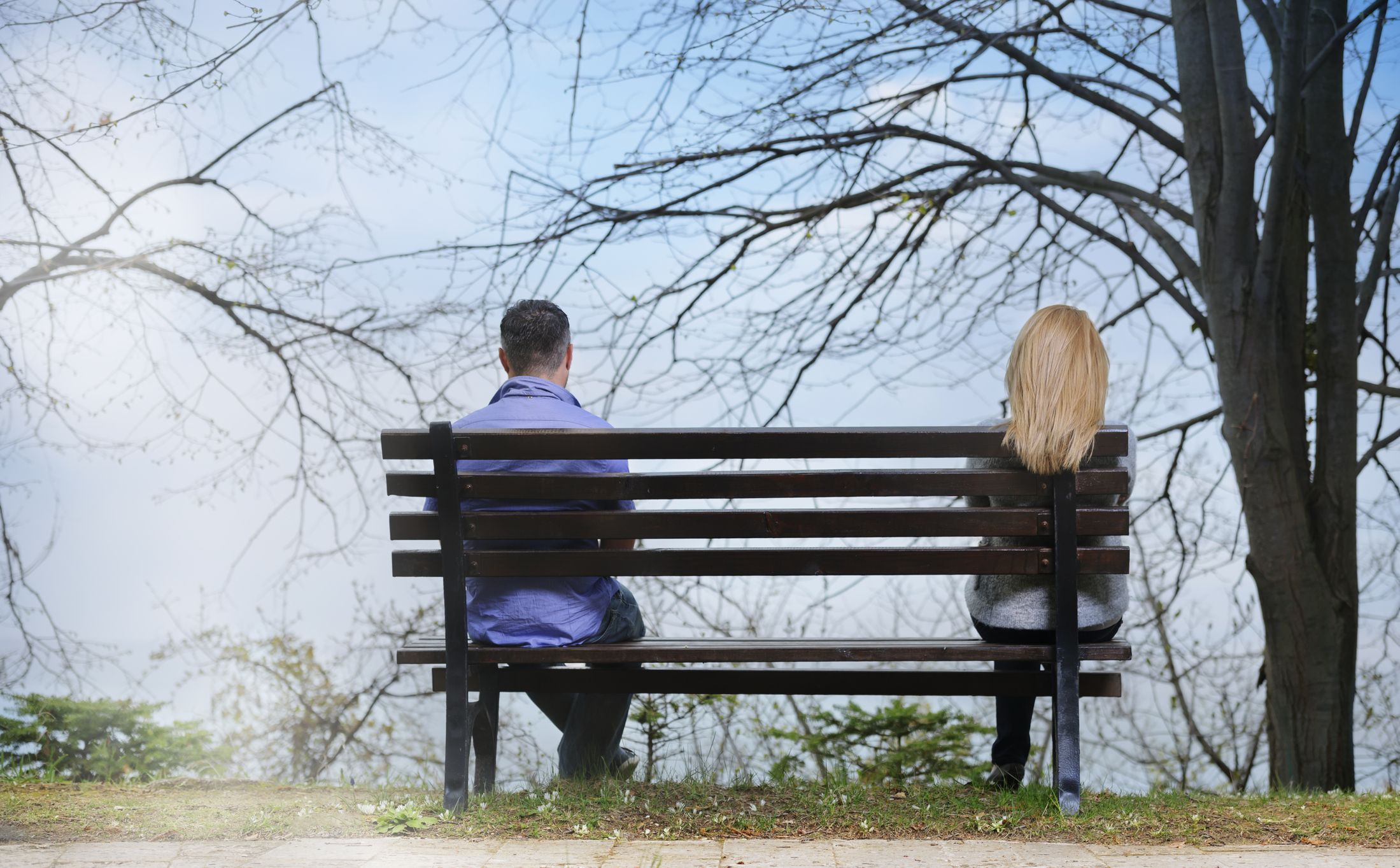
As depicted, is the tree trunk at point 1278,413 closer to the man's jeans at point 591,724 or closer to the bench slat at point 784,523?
the bench slat at point 784,523

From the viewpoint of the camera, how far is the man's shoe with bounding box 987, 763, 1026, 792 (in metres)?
3.76

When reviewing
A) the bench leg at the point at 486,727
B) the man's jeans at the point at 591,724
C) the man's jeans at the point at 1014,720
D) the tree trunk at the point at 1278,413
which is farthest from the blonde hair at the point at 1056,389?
the tree trunk at the point at 1278,413

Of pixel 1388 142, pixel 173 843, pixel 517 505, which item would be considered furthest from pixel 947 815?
pixel 1388 142

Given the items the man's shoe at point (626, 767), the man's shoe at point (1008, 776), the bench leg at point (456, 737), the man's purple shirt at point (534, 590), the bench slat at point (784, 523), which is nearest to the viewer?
the bench slat at point (784, 523)

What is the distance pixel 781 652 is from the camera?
10.9 ft

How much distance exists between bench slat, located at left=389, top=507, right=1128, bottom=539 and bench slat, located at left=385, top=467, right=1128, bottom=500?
0.05 m

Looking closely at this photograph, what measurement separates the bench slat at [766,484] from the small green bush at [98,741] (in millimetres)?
3039

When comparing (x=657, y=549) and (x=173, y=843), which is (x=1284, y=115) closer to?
(x=657, y=549)

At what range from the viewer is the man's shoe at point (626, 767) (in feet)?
12.9

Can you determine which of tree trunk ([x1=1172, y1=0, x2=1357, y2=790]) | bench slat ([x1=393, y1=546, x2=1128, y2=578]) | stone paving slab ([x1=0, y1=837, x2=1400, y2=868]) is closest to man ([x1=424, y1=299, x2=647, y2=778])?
bench slat ([x1=393, y1=546, x2=1128, y2=578])

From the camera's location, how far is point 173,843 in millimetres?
3113

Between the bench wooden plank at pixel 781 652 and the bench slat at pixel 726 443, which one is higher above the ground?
the bench slat at pixel 726 443

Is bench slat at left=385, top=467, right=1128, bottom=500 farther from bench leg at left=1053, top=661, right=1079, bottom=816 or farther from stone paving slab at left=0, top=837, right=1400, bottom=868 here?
stone paving slab at left=0, top=837, right=1400, bottom=868

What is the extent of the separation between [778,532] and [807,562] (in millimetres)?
119
